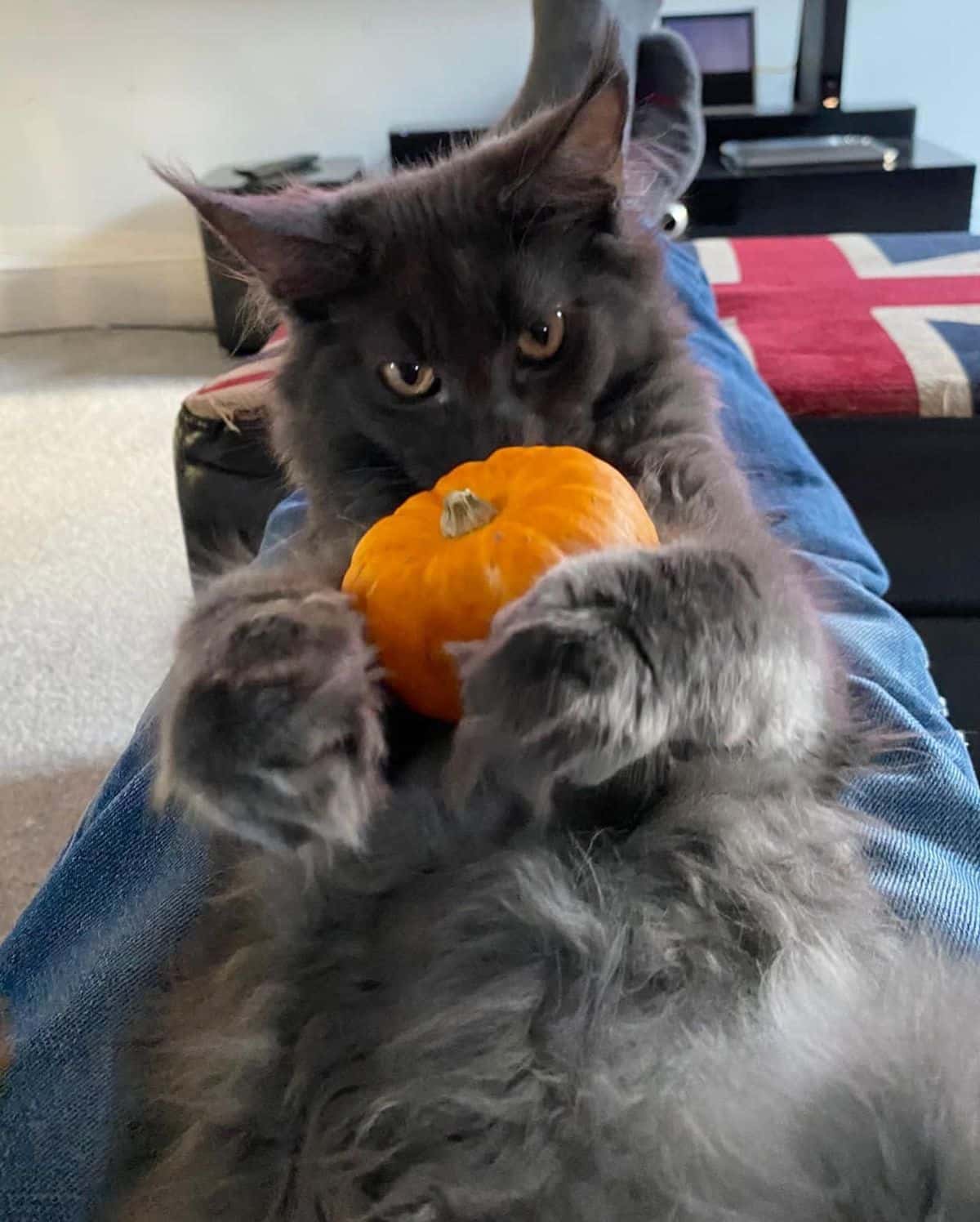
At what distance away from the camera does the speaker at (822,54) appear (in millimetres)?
3955

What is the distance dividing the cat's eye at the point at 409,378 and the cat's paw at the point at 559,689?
39 cm

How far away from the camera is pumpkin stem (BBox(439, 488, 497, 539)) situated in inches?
33.4

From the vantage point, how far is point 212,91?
171 inches

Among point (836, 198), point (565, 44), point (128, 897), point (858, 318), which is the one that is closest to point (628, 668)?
point (128, 897)

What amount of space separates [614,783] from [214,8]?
430cm

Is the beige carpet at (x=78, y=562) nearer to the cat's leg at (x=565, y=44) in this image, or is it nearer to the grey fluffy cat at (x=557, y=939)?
the grey fluffy cat at (x=557, y=939)

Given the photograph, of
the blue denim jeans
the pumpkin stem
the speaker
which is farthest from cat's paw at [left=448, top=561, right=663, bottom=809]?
the speaker

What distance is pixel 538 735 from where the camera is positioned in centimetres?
67

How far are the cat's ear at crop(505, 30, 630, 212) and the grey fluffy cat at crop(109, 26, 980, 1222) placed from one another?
3 centimetres

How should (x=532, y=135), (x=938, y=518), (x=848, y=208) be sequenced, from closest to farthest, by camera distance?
(x=532, y=135), (x=938, y=518), (x=848, y=208)

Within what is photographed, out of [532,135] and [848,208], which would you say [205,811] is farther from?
[848,208]

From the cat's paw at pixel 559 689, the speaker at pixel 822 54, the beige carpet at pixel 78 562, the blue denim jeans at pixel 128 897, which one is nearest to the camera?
the cat's paw at pixel 559 689

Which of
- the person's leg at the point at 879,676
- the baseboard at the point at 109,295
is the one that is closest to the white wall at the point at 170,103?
the baseboard at the point at 109,295

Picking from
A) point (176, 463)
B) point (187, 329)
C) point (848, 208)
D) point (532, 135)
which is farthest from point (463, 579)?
point (187, 329)
